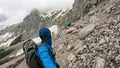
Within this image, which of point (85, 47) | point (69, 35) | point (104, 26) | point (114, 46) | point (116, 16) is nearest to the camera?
point (114, 46)

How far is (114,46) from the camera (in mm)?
14234

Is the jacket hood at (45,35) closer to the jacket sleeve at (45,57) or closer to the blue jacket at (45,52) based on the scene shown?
the blue jacket at (45,52)

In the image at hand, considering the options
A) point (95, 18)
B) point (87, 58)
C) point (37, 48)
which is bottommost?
point (87, 58)

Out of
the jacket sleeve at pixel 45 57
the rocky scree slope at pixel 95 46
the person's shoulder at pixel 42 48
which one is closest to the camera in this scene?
the jacket sleeve at pixel 45 57

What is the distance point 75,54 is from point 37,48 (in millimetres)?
9560

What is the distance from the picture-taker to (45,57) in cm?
582

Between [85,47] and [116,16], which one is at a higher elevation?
[116,16]

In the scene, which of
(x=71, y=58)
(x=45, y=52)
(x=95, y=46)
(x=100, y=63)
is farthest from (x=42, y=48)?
(x=71, y=58)

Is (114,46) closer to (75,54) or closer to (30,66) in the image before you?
(75,54)

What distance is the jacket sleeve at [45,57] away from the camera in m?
5.69

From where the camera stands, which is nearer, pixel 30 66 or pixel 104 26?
pixel 30 66

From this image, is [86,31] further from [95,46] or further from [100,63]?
[100,63]

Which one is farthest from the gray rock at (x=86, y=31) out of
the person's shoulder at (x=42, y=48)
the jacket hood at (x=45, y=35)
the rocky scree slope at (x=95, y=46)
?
the person's shoulder at (x=42, y=48)

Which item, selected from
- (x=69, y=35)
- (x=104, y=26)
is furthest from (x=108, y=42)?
(x=69, y=35)
